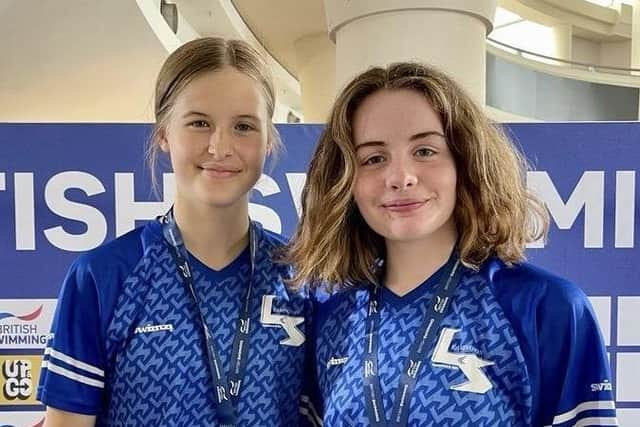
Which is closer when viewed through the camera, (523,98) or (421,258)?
(421,258)

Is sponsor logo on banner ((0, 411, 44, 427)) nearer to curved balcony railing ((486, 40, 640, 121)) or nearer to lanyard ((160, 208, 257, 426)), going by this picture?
lanyard ((160, 208, 257, 426))

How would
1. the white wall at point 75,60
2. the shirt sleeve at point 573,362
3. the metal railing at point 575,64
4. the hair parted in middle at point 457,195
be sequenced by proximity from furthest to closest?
the metal railing at point 575,64 → the white wall at point 75,60 → the hair parted in middle at point 457,195 → the shirt sleeve at point 573,362

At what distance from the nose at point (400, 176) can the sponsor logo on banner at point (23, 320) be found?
1546 mm

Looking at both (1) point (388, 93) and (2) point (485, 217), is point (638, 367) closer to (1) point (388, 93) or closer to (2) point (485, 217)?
(2) point (485, 217)

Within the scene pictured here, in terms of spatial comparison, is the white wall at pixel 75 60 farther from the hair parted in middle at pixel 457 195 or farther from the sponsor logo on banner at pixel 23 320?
→ the hair parted in middle at pixel 457 195

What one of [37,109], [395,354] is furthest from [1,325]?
[37,109]

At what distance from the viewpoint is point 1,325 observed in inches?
89.1

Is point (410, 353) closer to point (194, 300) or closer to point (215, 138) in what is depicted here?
point (194, 300)

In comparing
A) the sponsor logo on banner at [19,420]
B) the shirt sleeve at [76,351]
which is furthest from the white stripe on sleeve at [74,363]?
the sponsor logo on banner at [19,420]

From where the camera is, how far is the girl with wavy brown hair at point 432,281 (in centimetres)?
112

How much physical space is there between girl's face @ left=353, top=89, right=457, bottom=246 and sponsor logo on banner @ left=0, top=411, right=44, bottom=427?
1658 millimetres

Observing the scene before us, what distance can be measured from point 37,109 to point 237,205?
4065mm

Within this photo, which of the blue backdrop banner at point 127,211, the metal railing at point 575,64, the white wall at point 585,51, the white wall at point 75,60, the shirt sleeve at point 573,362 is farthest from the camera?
the white wall at point 585,51

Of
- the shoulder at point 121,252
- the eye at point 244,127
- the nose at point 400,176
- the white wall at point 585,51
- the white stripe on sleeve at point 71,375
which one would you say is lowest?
the white stripe on sleeve at point 71,375
